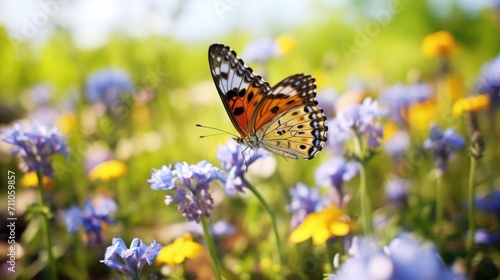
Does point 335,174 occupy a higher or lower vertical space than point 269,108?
lower

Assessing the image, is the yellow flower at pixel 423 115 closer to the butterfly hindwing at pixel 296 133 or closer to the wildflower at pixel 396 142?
the wildflower at pixel 396 142

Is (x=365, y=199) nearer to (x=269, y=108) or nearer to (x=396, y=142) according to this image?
(x=269, y=108)

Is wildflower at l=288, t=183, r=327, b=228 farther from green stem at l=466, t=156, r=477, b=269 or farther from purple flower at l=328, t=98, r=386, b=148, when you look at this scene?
green stem at l=466, t=156, r=477, b=269

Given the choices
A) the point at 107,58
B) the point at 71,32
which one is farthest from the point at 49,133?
the point at 107,58

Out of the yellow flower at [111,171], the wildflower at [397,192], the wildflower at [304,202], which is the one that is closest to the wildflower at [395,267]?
the wildflower at [304,202]

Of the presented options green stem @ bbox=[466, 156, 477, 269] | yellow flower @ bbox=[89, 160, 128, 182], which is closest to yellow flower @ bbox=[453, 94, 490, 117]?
green stem @ bbox=[466, 156, 477, 269]

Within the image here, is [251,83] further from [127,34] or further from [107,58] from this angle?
[107,58]

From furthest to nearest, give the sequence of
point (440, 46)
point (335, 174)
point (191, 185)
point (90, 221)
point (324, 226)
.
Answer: point (440, 46) < point (90, 221) < point (335, 174) < point (324, 226) < point (191, 185)

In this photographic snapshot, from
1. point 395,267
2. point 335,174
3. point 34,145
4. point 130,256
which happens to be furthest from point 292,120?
A: point 395,267
